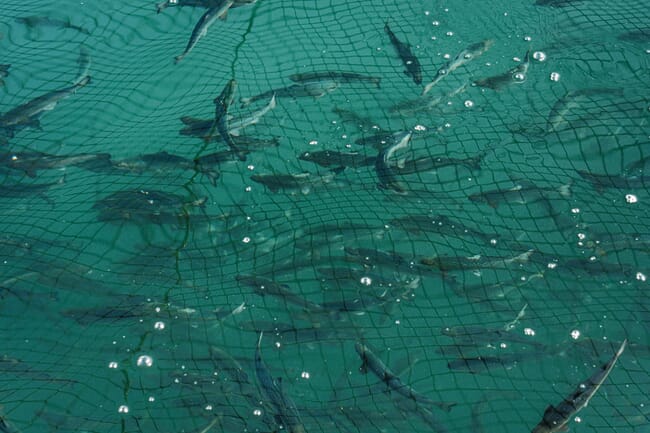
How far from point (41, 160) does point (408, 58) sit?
9.37ft

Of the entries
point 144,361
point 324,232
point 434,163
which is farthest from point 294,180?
point 144,361

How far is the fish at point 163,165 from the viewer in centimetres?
505

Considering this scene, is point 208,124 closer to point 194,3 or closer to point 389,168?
point 389,168

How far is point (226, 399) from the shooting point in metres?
3.87

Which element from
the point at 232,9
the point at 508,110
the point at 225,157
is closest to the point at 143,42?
the point at 232,9

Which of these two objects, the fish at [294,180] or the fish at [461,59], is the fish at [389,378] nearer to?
the fish at [294,180]

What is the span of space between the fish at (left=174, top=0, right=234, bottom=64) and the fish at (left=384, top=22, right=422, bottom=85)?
57.4 inches

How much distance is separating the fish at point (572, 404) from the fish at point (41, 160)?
10.7 ft

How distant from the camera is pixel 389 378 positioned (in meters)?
3.97

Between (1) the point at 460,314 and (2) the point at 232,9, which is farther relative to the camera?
(2) the point at 232,9

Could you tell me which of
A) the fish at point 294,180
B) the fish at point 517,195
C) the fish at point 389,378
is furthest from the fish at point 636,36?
the fish at point 389,378

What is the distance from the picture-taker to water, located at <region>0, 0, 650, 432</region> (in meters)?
3.95

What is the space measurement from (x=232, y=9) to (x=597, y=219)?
3660 millimetres

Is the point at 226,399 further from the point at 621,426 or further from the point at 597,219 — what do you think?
the point at 597,219
